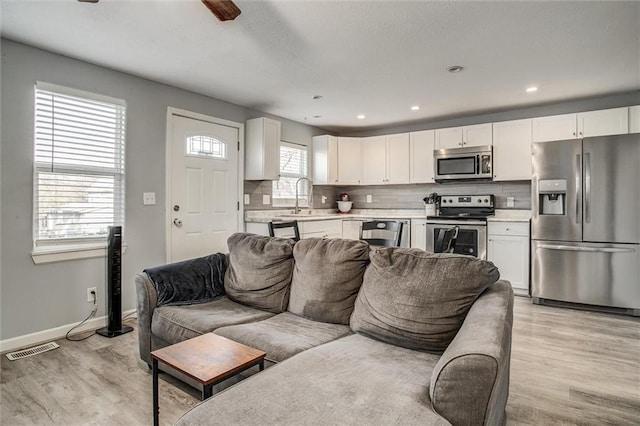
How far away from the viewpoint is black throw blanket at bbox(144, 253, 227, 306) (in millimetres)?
2426

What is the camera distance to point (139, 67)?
11.0 feet

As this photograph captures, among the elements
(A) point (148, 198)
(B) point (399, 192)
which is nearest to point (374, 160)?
(B) point (399, 192)

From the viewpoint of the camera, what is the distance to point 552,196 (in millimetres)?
4066

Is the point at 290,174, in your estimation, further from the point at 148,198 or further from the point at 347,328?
the point at 347,328

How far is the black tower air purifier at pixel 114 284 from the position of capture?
10.1 ft

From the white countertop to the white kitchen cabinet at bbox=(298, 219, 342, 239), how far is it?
6 centimetres

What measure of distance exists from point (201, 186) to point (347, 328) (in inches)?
111

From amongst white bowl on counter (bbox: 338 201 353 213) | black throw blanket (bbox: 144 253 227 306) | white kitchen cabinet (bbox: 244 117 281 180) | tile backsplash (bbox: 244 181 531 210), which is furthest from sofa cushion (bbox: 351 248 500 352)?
white bowl on counter (bbox: 338 201 353 213)

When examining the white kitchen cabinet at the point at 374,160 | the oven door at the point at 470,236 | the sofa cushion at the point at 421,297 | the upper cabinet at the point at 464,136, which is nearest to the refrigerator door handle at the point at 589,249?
the oven door at the point at 470,236

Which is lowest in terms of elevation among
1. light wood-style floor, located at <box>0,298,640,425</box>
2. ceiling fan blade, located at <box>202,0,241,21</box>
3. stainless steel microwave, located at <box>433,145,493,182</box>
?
light wood-style floor, located at <box>0,298,640,425</box>

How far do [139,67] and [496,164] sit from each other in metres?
4.35

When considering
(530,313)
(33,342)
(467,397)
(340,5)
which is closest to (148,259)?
(33,342)

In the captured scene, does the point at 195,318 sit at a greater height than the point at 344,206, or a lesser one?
lesser

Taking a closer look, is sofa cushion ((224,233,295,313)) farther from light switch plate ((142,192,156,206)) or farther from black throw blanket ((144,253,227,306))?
light switch plate ((142,192,156,206))
